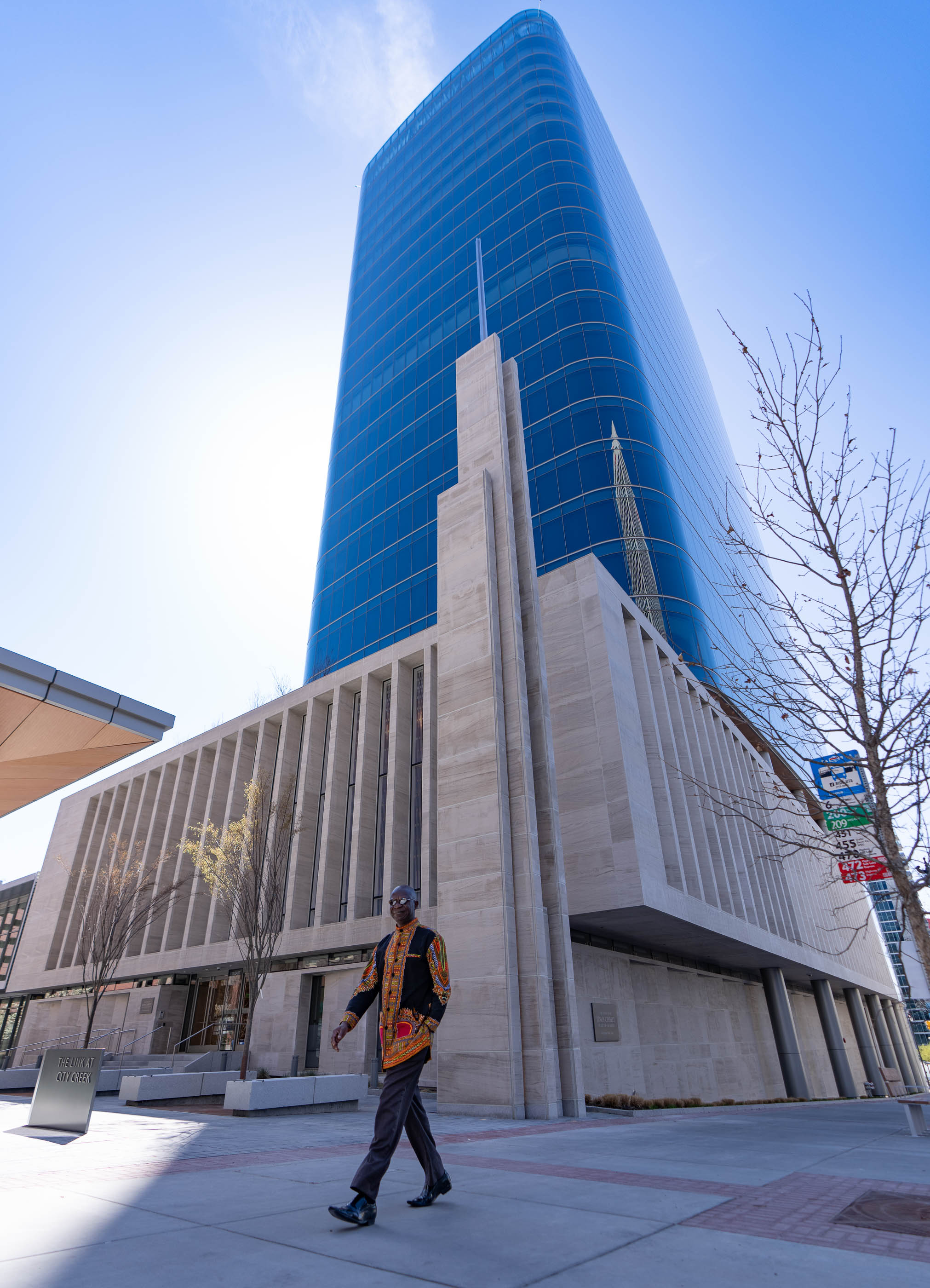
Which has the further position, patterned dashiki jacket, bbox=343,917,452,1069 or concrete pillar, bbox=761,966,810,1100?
concrete pillar, bbox=761,966,810,1100

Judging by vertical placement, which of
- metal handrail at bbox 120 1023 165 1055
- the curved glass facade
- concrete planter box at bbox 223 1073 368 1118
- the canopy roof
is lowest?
concrete planter box at bbox 223 1073 368 1118

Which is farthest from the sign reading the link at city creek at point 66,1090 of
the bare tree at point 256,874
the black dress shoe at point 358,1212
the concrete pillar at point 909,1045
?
the concrete pillar at point 909,1045

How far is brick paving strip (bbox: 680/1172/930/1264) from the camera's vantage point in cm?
367

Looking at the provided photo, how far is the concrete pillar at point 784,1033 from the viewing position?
3157cm

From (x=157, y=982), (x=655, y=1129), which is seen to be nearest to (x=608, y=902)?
(x=655, y=1129)

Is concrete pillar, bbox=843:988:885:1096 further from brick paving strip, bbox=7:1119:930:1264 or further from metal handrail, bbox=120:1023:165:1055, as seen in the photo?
brick paving strip, bbox=7:1119:930:1264

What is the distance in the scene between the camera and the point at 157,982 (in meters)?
31.1

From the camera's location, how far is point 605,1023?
19.5 m

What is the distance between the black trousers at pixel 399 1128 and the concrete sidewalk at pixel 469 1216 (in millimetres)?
238

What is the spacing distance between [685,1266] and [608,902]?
1605 centimetres

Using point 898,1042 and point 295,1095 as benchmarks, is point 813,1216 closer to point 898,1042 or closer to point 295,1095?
point 295,1095

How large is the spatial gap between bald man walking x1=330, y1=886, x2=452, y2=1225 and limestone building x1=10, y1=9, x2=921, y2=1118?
303 centimetres

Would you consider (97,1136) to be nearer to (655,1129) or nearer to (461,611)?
(655,1129)

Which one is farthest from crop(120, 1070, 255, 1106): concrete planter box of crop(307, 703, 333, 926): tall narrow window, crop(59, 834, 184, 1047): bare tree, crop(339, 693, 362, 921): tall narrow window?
crop(307, 703, 333, 926): tall narrow window
